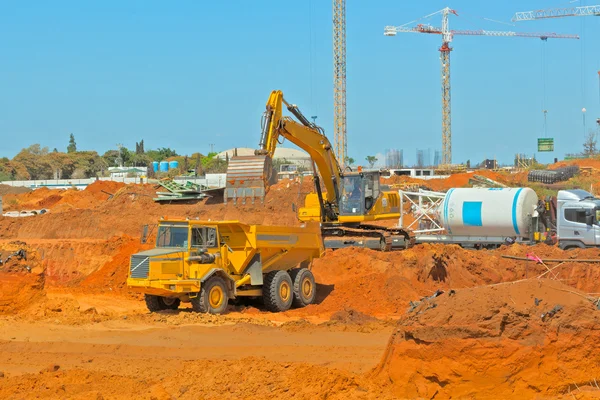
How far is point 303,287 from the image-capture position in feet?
64.0

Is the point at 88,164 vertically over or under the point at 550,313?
over

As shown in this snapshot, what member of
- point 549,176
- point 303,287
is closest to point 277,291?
point 303,287

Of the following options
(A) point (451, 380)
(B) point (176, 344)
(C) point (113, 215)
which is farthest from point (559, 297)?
(C) point (113, 215)

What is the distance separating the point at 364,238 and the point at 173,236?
39.0ft

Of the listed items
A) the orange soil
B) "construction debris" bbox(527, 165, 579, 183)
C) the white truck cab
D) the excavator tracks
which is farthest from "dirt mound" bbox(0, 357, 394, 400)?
"construction debris" bbox(527, 165, 579, 183)

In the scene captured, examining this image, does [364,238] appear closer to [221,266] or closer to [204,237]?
[221,266]

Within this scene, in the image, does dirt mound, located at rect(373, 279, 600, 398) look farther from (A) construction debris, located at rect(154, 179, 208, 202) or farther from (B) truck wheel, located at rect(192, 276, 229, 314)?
(A) construction debris, located at rect(154, 179, 208, 202)

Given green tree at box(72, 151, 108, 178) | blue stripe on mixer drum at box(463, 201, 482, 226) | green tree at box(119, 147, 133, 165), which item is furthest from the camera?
green tree at box(119, 147, 133, 165)

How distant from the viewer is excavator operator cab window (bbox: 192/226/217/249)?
17.1m

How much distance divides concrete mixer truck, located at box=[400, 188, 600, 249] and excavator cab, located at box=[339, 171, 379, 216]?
4.69 metres

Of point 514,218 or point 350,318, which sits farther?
point 514,218

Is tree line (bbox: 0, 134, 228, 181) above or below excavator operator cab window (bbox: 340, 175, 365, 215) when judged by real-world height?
above

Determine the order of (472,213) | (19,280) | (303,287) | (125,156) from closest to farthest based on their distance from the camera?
(19,280) < (303,287) < (472,213) < (125,156)

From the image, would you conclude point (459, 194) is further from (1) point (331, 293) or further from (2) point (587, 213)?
(1) point (331, 293)
